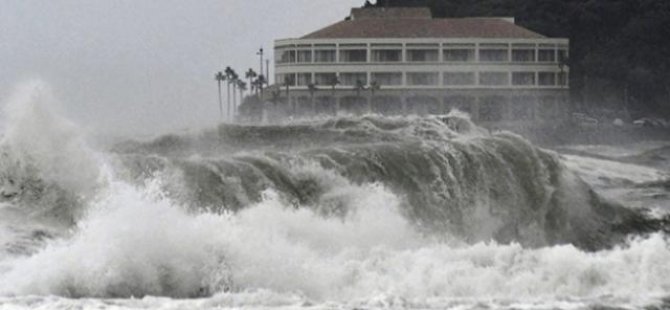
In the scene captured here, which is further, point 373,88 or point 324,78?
point 324,78

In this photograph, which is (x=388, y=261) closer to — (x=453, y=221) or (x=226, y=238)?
→ (x=226, y=238)

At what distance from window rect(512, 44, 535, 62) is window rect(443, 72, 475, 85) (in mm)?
3880

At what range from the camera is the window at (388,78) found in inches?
3570

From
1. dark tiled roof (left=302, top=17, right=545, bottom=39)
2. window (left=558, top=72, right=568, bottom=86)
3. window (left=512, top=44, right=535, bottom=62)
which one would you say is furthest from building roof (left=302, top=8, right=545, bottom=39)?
window (left=558, top=72, right=568, bottom=86)

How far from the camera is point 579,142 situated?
78.0 metres

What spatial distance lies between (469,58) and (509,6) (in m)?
26.9

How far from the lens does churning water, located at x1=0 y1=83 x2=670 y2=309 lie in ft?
55.0

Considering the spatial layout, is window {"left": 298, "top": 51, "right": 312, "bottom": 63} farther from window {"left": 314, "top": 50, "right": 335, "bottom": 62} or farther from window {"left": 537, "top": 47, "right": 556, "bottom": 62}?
window {"left": 537, "top": 47, "right": 556, "bottom": 62}

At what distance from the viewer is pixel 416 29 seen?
299 ft

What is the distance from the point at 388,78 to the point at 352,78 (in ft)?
8.98

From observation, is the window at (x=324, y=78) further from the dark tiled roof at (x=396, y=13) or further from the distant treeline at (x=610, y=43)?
the distant treeline at (x=610, y=43)

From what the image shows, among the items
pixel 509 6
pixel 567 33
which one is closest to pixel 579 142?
pixel 567 33

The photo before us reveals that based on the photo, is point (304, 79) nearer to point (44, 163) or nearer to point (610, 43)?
point (610, 43)

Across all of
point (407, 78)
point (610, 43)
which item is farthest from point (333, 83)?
point (610, 43)
